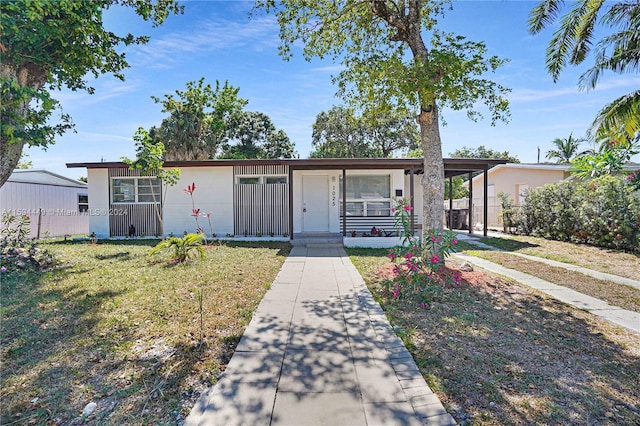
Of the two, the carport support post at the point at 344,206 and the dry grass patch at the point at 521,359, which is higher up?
the carport support post at the point at 344,206

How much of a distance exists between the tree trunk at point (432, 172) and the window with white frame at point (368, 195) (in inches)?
216

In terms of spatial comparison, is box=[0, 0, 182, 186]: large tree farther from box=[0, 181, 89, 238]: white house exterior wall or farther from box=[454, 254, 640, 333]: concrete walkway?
box=[0, 181, 89, 238]: white house exterior wall

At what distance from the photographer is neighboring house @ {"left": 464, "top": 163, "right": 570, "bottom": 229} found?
14883mm

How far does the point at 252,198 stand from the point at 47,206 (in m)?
9.62

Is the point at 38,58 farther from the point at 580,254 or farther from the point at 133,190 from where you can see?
the point at 580,254

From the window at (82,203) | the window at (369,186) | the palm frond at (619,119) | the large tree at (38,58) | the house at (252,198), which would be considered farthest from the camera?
Answer: the window at (82,203)

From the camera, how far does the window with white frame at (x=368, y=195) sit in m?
12.0

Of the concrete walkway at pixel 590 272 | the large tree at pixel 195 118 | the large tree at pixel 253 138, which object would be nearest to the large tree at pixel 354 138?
the large tree at pixel 253 138

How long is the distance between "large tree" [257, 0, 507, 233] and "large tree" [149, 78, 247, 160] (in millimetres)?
17099

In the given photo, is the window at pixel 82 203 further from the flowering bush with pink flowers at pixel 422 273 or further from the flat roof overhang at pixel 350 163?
the flowering bush with pink flowers at pixel 422 273

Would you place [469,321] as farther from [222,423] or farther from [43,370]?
[43,370]

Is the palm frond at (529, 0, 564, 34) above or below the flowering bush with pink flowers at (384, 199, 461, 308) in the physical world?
above

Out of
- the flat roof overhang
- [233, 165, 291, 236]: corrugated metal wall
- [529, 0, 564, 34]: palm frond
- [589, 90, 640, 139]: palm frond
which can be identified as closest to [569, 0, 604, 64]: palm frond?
[529, 0, 564, 34]: palm frond

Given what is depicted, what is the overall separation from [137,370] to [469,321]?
3.77 meters
